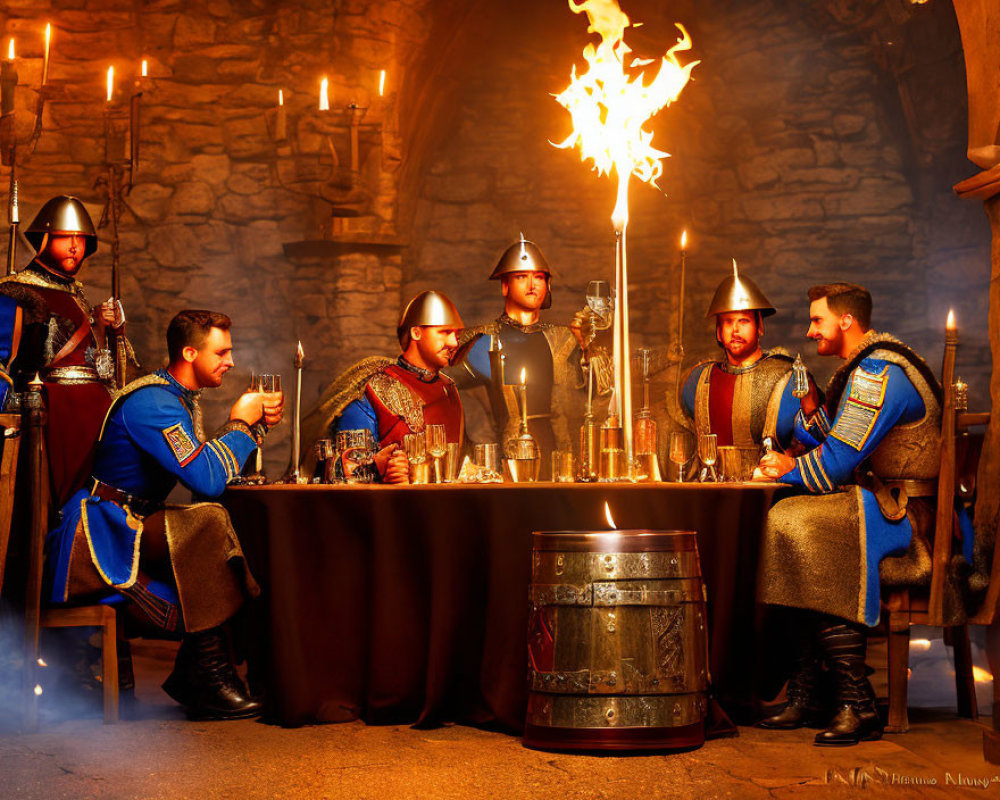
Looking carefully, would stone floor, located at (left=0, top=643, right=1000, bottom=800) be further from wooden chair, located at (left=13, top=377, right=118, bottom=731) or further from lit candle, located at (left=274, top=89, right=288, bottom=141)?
lit candle, located at (left=274, top=89, right=288, bottom=141)

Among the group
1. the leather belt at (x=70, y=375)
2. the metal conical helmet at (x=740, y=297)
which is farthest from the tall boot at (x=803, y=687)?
the leather belt at (x=70, y=375)

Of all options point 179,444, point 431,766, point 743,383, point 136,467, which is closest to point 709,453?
point 743,383

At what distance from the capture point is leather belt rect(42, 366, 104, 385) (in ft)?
17.6

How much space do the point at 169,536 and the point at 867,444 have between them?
2.48m

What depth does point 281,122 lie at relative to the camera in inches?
290

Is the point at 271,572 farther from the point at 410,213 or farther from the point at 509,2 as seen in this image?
the point at 509,2

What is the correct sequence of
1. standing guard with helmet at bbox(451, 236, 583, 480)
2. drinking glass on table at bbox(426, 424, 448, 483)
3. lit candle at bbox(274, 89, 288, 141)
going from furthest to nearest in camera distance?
lit candle at bbox(274, 89, 288, 141), standing guard with helmet at bbox(451, 236, 583, 480), drinking glass on table at bbox(426, 424, 448, 483)

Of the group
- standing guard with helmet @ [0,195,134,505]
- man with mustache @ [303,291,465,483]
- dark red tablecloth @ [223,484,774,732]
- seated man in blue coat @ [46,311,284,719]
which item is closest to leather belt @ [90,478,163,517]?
seated man in blue coat @ [46,311,284,719]

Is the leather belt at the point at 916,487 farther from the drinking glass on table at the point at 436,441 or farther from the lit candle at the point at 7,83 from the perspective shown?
the lit candle at the point at 7,83

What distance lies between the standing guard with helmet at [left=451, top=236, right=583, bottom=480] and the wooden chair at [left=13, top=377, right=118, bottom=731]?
223 cm

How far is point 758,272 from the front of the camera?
8523mm

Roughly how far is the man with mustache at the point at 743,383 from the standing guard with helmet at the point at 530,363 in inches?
27.0

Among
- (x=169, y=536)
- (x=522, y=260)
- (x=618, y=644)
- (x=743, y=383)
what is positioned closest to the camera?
(x=618, y=644)

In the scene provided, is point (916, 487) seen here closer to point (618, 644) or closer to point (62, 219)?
point (618, 644)
